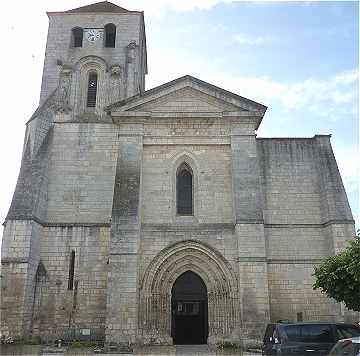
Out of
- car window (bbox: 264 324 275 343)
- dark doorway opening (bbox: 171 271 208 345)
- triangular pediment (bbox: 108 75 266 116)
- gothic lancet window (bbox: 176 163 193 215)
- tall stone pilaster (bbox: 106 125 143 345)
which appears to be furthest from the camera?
triangular pediment (bbox: 108 75 266 116)

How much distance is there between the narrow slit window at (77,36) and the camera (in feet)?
83.0

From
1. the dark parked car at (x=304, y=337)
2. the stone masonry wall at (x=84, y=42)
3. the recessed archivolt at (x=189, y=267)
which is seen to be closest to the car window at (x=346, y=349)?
the dark parked car at (x=304, y=337)

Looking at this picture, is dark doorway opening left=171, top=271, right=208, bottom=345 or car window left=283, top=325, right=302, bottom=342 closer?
car window left=283, top=325, right=302, bottom=342

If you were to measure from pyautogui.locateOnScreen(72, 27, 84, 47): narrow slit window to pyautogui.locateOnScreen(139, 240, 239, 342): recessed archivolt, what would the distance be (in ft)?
45.8

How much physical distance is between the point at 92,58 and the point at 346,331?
18734mm

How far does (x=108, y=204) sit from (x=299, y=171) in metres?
9.22

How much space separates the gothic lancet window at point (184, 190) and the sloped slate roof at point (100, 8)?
39.3ft

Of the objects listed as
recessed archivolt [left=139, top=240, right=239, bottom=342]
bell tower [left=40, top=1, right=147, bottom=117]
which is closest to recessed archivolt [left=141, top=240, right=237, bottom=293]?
recessed archivolt [left=139, top=240, right=239, bottom=342]

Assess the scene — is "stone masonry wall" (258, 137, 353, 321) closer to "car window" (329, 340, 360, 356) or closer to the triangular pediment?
the triangular pediment

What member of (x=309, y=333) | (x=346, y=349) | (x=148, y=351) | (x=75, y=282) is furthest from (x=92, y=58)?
(x=346, y=349)

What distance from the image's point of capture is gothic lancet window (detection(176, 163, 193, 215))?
19609mm

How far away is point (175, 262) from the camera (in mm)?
18500

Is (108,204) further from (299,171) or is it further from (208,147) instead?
(299,171)

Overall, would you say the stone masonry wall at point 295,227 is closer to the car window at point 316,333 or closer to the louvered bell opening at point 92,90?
the car window at point 316,333
